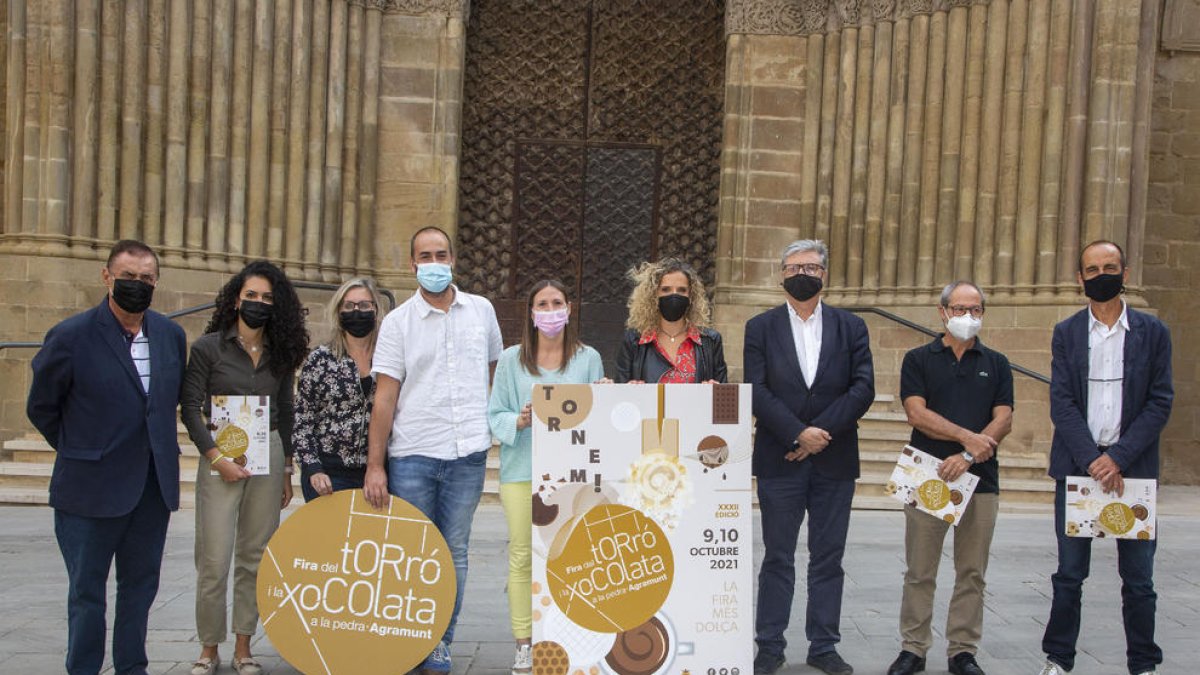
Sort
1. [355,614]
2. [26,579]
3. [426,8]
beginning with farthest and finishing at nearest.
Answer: [426,8] → [26,579] → [355,614]

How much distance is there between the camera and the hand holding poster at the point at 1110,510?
4559mm

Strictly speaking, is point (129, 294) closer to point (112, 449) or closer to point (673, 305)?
point (112, 449)

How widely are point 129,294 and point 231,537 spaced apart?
1.11 metres

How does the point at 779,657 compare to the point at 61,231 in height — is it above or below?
below

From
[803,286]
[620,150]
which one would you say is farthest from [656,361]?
[620,150]

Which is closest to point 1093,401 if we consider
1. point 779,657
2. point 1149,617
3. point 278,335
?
point 1149,617

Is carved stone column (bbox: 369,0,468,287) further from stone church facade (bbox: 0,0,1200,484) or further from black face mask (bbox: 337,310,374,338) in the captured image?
black face mask (bbox: 337,310,374,338)

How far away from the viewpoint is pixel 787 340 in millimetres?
4961

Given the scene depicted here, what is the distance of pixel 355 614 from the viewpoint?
425cm

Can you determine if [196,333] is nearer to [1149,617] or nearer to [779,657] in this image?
[779,657]

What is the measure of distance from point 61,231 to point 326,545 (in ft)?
22.3

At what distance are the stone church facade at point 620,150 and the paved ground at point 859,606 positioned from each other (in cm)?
272

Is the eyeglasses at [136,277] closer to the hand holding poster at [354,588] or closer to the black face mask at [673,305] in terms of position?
the hand holding poster at [354,588]

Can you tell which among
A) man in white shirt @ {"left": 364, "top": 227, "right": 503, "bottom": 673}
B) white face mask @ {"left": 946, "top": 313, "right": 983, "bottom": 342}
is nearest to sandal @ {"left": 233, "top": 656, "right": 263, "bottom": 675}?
man in white shirt @ {"left": 364, "top": 227, "right": 503, "bottom": 673}
